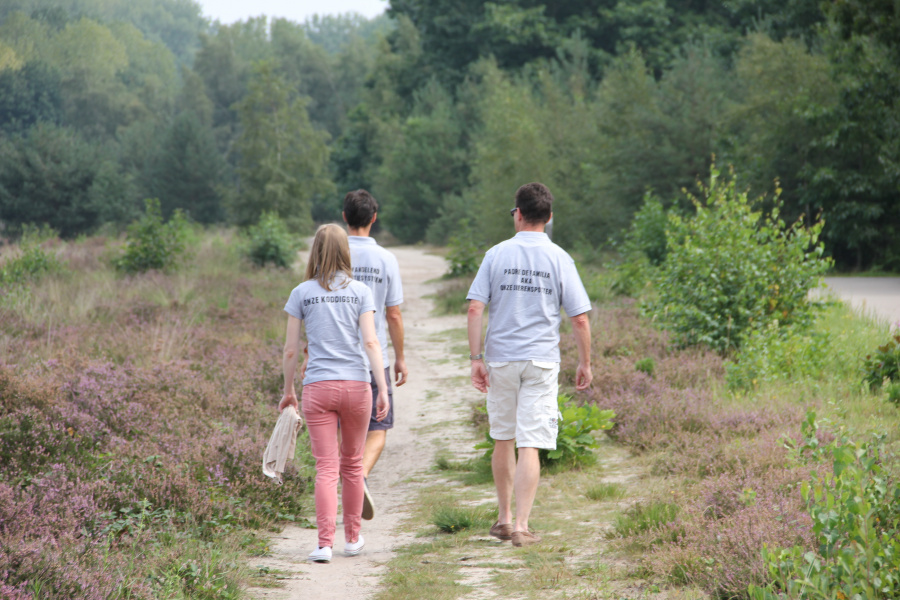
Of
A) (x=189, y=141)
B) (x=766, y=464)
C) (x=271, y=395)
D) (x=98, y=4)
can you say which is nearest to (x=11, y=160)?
(x=98, y=4)

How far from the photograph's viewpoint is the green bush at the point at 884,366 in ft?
24.4

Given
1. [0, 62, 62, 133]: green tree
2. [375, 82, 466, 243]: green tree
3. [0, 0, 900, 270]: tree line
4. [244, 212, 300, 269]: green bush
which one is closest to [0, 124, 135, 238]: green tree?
[0, 0, 900, 270]: tree line

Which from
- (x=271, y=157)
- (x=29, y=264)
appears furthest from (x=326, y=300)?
(x=271, y=157)

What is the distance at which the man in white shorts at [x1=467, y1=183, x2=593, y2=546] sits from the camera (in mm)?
4773

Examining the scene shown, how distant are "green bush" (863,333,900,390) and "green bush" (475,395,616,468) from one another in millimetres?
2706

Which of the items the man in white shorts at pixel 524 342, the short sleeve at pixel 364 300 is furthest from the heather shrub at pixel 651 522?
the short sleeve at pixel 364 300

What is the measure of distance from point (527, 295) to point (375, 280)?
1.12 meters

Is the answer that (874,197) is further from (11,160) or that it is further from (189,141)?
(189,141)

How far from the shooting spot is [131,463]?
5418 millimetres

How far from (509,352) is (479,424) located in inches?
132

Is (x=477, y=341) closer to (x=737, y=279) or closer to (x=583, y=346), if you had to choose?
(x=583, y=346)

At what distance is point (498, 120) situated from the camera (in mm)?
27578

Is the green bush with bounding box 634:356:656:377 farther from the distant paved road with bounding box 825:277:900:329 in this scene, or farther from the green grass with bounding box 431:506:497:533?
the green grass with bounding box 431:506:497:533

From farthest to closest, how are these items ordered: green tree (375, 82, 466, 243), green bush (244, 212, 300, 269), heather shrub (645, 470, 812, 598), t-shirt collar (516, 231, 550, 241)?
green tree (375, 82, 466, 243)
green bush (244, 212, 300, 269)
t-shirt collar (516, 231, 550, 241)
heather shrub (645, 470, 812, 598)
